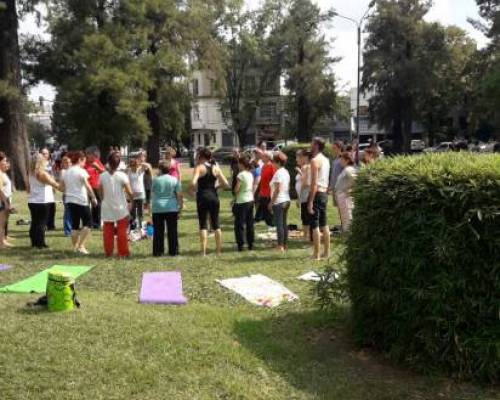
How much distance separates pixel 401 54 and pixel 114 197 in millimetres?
45447

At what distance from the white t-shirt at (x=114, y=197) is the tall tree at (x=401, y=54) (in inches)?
1709

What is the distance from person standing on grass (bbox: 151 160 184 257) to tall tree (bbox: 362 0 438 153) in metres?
43.1

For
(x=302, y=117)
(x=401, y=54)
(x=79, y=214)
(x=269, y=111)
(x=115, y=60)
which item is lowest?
(x=79, y=214)

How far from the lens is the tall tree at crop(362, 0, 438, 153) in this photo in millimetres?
49125

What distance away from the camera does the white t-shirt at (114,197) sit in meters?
9.30

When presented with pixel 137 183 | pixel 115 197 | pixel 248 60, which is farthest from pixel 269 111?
pixel 115 197

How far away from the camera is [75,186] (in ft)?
32.1

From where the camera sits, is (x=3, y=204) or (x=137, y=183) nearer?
(x=3, y=204)

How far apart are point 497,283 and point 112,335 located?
320 cm

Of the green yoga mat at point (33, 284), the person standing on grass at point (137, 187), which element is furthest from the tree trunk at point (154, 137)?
the green yoga mat at point (33, 284)

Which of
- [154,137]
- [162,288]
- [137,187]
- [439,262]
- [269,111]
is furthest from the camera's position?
[269,111]

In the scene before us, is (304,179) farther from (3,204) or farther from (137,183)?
(3,204)

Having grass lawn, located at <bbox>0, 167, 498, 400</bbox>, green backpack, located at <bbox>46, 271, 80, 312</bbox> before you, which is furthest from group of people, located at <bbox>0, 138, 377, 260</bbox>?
green backpack, located at <bbox>46, 271, 80, 312</bbox>

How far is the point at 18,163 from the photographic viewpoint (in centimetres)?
2508
